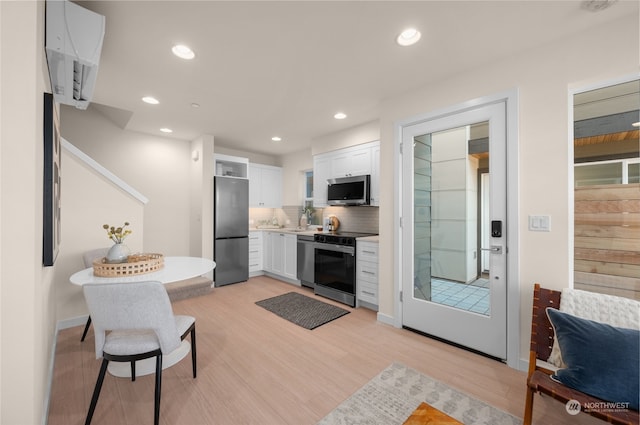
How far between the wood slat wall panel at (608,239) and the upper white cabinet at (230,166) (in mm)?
4534

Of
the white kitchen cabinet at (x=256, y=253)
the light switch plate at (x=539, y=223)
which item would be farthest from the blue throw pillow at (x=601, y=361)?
the white kitchen cabinet at (x=256, y=253)

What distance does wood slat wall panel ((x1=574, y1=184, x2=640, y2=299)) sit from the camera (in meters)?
1.83

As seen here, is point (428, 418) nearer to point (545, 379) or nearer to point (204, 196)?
point (545, 379)

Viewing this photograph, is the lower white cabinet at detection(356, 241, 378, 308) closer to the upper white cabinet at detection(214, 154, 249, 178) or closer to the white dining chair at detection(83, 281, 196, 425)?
the white dining chair at detection(83, 281, 196, 425)

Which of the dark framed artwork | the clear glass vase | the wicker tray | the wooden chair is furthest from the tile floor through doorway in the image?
the dark framed artwork

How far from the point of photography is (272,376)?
6.64 feet

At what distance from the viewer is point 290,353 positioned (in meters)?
2.36

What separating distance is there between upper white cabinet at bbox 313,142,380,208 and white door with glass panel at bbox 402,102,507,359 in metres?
0.95

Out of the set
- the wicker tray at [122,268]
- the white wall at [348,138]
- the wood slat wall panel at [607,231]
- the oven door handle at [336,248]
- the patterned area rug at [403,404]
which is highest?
the white wall at [348,138]

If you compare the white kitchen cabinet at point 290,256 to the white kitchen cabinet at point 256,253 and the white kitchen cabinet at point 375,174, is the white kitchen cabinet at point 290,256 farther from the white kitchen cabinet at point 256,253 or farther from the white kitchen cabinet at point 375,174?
the white kitchen cabinet at point 375,174

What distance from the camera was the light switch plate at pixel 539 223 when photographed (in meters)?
1.98

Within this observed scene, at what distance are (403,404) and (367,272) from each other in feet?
5.69

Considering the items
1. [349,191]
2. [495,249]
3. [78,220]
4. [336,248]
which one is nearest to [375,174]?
[349,191]

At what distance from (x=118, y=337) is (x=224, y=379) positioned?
2.66ft
